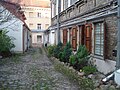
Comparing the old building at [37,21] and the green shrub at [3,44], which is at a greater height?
the old building at [37,21]

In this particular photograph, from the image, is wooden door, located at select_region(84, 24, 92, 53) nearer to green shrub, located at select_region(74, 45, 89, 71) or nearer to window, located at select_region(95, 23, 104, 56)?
window, located at select_region(95, 23, 104, 56)

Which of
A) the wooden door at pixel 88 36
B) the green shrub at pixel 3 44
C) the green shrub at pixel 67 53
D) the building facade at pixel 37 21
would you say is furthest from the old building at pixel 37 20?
the wooden door at pixel 88 36

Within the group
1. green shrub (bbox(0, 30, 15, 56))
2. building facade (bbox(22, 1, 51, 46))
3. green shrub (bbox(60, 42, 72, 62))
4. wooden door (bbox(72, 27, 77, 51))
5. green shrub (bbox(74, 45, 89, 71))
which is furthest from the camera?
building facade (bbox(22, 1, 51, 46))

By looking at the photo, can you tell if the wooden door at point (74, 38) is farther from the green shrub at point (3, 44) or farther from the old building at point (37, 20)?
the old building at point (37, 20)

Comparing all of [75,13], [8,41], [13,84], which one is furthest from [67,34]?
[13,84]

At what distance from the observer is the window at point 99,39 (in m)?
11.5

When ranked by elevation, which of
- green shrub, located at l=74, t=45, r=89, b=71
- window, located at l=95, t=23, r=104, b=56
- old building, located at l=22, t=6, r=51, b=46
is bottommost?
green shrub, located at l=74, t=45, r=89, b=71

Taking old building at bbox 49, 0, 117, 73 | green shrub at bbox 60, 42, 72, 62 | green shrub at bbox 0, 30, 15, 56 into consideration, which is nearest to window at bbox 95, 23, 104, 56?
old building at bbox 49, 0, 117, 73

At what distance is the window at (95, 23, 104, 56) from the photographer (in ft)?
37.7

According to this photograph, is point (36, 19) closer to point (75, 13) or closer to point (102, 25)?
point (75, 13)

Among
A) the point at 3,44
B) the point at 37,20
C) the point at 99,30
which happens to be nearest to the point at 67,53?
the point at 99,30

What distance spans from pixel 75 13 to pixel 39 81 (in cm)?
769

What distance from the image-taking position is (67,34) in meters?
19.2

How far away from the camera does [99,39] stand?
39.0ft
